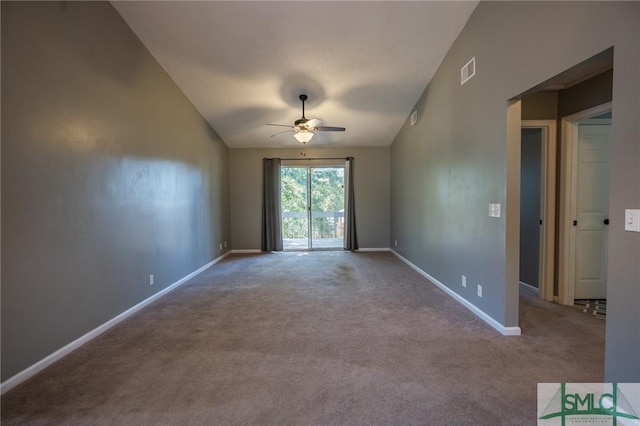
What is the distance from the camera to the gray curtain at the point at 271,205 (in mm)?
6984

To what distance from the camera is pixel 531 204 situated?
3725 millimetres

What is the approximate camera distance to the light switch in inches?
56.4

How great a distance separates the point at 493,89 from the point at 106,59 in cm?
368

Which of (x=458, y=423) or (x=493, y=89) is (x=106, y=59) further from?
(x=458, y=423)

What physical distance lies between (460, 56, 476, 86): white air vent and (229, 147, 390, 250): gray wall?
12.7ft

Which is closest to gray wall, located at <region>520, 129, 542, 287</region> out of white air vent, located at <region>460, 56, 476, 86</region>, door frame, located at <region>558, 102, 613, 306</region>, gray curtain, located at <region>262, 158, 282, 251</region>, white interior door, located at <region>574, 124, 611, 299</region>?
door frame, located at <region>558, 102, 613, 306</region>

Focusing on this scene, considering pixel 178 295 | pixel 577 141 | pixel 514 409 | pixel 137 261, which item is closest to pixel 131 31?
pixel 137 261

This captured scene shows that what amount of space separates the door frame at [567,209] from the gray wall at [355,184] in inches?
156

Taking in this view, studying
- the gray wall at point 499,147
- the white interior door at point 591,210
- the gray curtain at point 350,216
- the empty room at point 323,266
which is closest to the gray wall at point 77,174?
the empty room at point 323,266

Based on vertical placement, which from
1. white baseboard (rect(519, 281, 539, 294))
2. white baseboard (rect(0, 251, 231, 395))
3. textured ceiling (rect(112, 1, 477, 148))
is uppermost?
textured ceiling (rect(112, 1, 477, 148))

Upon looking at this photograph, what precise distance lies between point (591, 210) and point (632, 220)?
7.91 feet

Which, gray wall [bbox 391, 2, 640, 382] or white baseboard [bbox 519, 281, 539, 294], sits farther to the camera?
white baseboard [bbox 519, 281, 539, 294]

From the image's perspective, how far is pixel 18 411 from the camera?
167 cm

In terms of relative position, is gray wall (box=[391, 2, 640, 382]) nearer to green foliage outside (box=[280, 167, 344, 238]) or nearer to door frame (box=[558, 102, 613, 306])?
door frame (box=[558, 102, 613, 306])
